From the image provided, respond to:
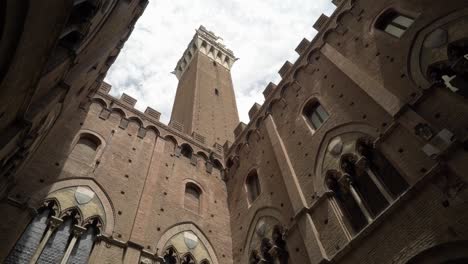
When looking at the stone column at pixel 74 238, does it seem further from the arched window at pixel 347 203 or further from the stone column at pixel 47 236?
the arched window at pixel 347 203

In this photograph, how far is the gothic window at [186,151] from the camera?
45.5 ft

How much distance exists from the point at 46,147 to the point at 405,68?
920cm

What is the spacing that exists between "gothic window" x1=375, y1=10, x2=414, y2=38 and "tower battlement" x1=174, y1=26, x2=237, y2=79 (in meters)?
21.2

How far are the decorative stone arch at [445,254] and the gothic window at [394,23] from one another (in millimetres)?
5114

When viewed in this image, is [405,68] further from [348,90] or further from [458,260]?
[458,260]

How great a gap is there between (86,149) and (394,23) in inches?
370

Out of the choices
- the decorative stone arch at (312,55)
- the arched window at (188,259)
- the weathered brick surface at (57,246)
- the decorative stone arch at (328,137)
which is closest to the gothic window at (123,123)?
the weathered brick surface at (57,246)

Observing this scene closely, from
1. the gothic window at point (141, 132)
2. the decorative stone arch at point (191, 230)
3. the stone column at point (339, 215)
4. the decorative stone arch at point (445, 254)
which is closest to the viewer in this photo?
the decorative stone arch at point (445, 254)

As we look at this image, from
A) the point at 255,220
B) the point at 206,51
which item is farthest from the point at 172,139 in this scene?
the point at 206,51

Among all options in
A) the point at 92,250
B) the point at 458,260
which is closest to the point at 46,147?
the point at 92,250

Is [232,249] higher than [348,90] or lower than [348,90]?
lower

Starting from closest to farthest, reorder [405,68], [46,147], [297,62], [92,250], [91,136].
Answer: [405,68] → [92,250] → [46,147] → [91,136] → [297,62]

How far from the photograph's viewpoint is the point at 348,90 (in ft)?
31.2

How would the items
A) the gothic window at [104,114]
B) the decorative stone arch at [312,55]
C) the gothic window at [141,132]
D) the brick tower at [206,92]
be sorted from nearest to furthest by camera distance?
1. the decorative stone arch at [312,55]
2. the gothic window at [104,114]
3. the gothic window at [141,132]
4. the brick tower at [206,92]
